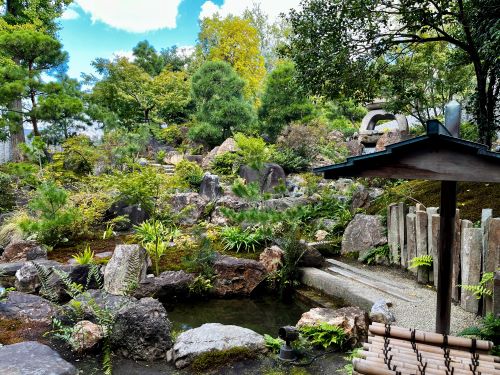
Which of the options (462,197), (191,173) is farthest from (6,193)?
(462,197)

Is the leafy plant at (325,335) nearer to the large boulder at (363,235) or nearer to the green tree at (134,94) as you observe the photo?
the large boulder at (363,235)

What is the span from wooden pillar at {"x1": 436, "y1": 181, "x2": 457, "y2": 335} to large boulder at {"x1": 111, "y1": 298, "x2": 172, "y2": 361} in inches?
101

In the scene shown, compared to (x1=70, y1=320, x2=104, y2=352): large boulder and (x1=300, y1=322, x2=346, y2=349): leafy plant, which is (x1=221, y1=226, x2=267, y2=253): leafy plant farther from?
(x1=70, y1=320, x2=104, y2=352): large boulder

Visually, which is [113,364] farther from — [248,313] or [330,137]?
[330,137]

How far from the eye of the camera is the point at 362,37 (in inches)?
269

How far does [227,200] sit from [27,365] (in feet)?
23.6

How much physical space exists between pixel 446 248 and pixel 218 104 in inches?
543

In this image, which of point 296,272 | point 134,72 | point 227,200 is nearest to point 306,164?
point 227,200

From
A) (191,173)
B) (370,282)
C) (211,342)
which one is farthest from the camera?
(191,173)

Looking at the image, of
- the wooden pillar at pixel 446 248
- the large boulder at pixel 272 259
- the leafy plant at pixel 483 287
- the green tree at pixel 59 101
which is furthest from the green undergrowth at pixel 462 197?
the green tree at pixel 59 101

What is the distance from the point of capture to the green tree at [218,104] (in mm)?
15805

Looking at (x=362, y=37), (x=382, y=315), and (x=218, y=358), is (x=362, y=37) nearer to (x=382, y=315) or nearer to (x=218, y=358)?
(x=382, y=315)

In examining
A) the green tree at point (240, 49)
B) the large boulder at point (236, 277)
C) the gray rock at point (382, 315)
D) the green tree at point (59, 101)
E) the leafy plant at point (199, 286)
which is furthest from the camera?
the green tree at point (240, 49)

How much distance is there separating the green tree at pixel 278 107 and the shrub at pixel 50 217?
32.0 feet
